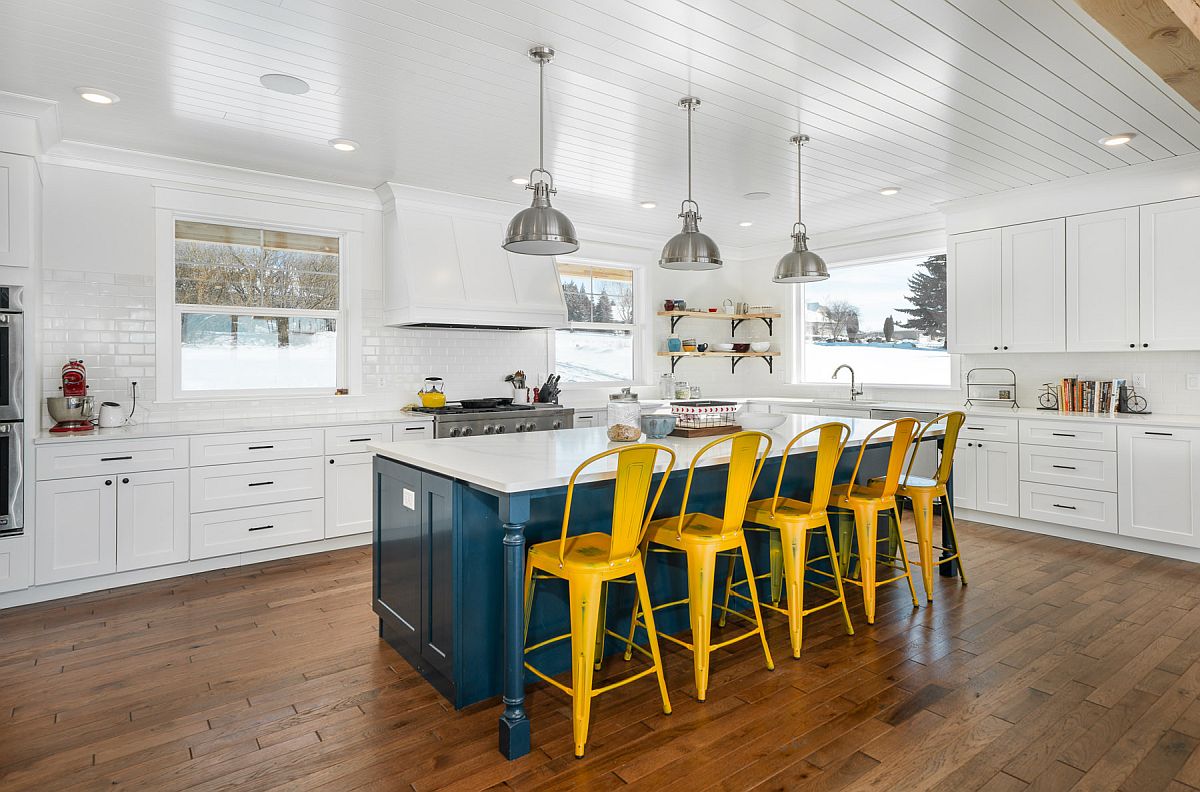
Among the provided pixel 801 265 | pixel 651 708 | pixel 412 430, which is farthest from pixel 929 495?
pixel 412 430

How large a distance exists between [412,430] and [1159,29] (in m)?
4.54

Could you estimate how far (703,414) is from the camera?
3607 millimetres

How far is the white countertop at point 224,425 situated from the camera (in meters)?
3.94

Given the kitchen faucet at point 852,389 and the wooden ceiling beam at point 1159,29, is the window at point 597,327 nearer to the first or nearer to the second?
the kitchen faucet at point 852,389

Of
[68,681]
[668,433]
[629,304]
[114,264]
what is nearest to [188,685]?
[68,681]

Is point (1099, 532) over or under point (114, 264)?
under

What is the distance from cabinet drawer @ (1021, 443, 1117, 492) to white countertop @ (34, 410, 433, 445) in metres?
4.53

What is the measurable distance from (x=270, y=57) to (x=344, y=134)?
101cm

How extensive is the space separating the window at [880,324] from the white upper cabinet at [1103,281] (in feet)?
4.13

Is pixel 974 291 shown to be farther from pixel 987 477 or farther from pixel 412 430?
pixel 412 430

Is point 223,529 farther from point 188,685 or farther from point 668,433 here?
point 668,433

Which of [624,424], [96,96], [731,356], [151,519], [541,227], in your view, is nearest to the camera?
[541,227]

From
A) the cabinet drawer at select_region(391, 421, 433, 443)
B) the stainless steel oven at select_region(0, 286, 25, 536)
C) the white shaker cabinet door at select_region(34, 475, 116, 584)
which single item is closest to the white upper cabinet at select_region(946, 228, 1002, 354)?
the cabinet drawer at select_region(391, 421, 433, 443)

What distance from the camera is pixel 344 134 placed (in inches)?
162
